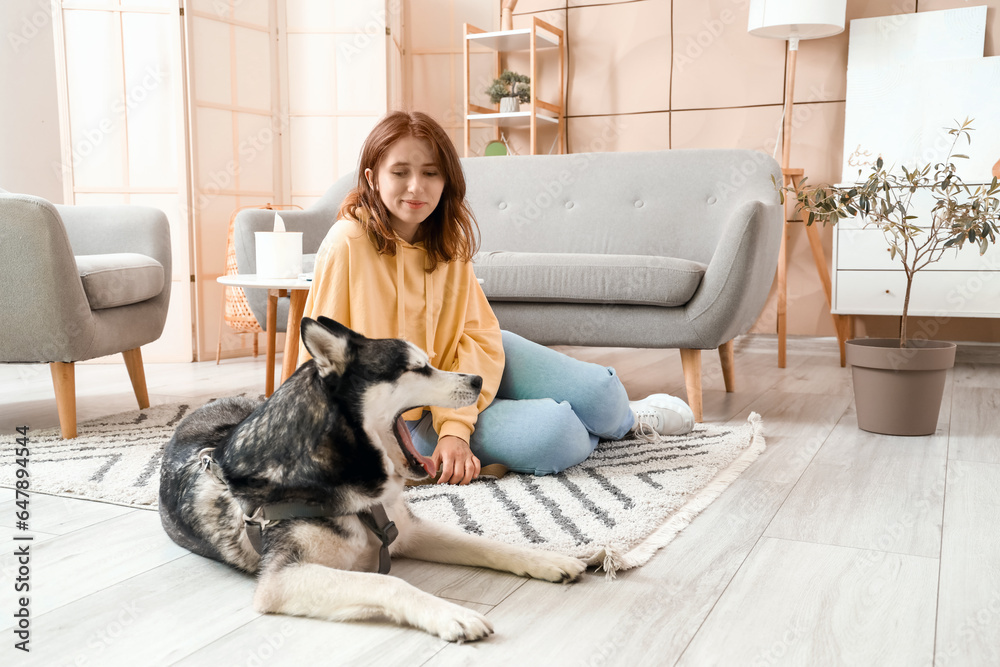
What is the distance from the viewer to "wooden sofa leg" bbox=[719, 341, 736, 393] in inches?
114

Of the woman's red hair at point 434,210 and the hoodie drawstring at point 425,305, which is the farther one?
the hoodie drawstring at point 425,305

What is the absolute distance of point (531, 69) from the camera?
4.45 metres

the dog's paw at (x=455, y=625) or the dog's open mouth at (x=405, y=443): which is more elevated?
the dog's open mouth at (x=405, y=443)

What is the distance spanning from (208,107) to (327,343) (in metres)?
3.35

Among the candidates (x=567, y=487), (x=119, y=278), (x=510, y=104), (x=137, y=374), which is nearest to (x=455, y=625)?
(x=567, y=487)

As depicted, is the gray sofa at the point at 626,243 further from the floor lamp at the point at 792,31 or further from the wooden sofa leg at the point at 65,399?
the wooden sofa leg at the point at 65,399

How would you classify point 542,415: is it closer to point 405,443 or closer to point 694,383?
point 405,443

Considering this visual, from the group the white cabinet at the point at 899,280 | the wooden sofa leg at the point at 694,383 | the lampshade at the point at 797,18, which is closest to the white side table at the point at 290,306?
the wooden sofa leg at the point at 694,383

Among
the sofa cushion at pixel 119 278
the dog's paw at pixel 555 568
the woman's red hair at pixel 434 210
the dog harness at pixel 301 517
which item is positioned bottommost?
the dog's paw at pixel 555 568

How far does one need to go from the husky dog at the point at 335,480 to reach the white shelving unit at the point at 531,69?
3329mm

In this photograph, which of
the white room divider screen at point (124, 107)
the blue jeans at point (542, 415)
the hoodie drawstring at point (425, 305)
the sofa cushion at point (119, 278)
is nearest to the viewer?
the hoodie drawstring at point (425, 305)

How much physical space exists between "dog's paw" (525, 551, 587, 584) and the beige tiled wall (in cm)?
329

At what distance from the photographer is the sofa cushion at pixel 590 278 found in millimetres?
2570

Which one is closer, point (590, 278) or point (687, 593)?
point (687, 593)
